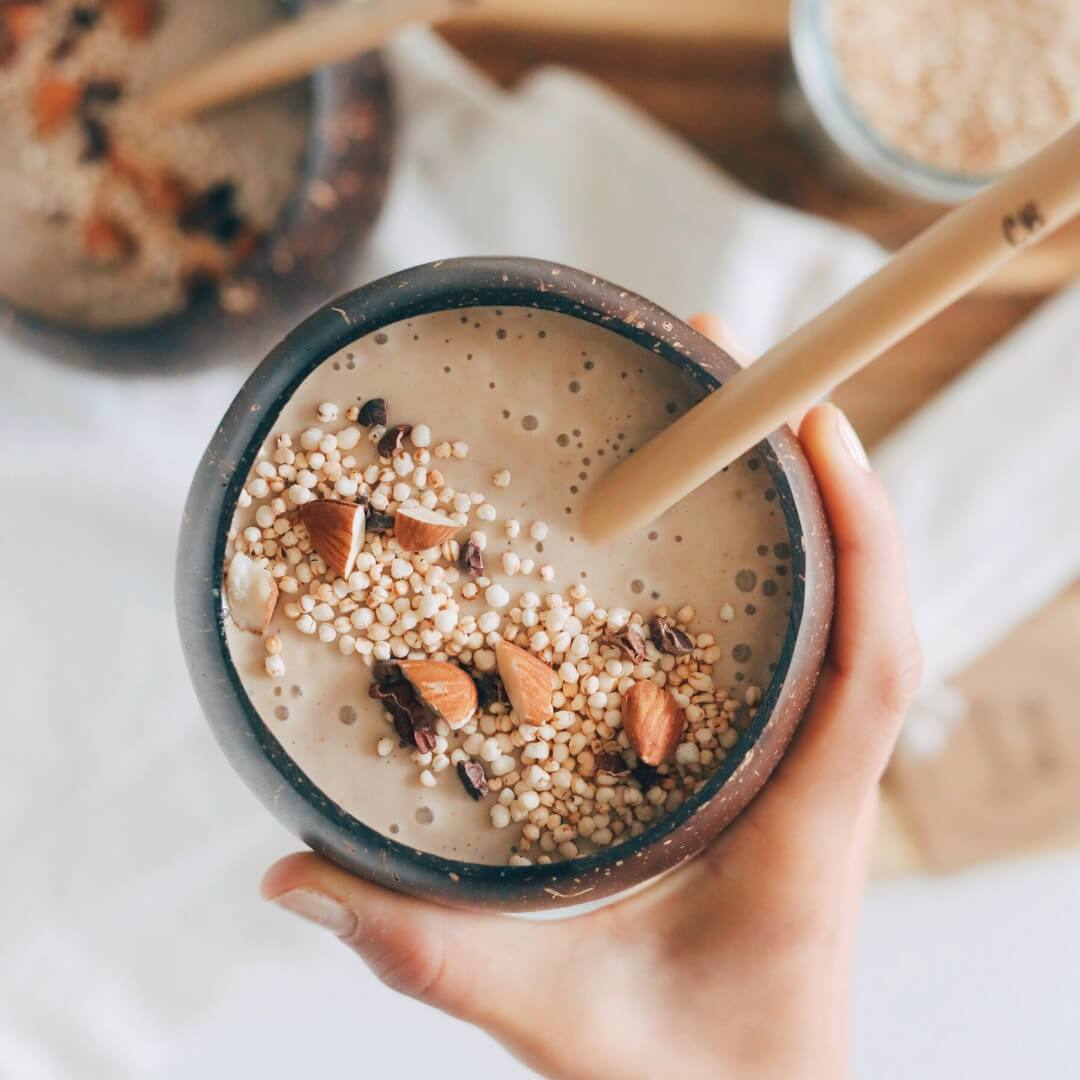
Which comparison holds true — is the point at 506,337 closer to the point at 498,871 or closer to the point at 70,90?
the point at 498,871

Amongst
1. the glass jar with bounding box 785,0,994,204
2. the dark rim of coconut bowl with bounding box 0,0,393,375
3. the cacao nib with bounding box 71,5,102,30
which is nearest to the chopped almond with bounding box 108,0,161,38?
the cacao nib with bounding box 71,5,102,30

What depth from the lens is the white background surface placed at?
0.93 metres

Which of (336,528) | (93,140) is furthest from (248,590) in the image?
(93,140)

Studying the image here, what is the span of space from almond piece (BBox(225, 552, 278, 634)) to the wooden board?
648 mm

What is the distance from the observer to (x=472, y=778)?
542 millimetres

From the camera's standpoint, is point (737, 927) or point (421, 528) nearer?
point (421, 528)

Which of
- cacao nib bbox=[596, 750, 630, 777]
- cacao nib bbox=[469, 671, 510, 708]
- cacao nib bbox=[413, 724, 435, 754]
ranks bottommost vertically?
cacao nib bbox=[596, 750, 630, 777]

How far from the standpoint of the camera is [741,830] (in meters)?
0.62

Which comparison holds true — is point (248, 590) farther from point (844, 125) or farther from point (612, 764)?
point (844, 125)

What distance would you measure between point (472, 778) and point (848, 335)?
27 centimetres

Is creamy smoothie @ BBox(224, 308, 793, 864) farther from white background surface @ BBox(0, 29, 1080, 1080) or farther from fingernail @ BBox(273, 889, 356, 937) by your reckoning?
white background surface @ BBox(0, 29, 1080, 1080)

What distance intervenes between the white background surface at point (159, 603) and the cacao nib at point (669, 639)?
0.45m

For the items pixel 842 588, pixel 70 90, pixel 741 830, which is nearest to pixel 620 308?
pixel 842 588

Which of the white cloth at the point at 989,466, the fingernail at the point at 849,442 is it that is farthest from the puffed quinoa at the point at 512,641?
the white cloth at the point at 989,466
